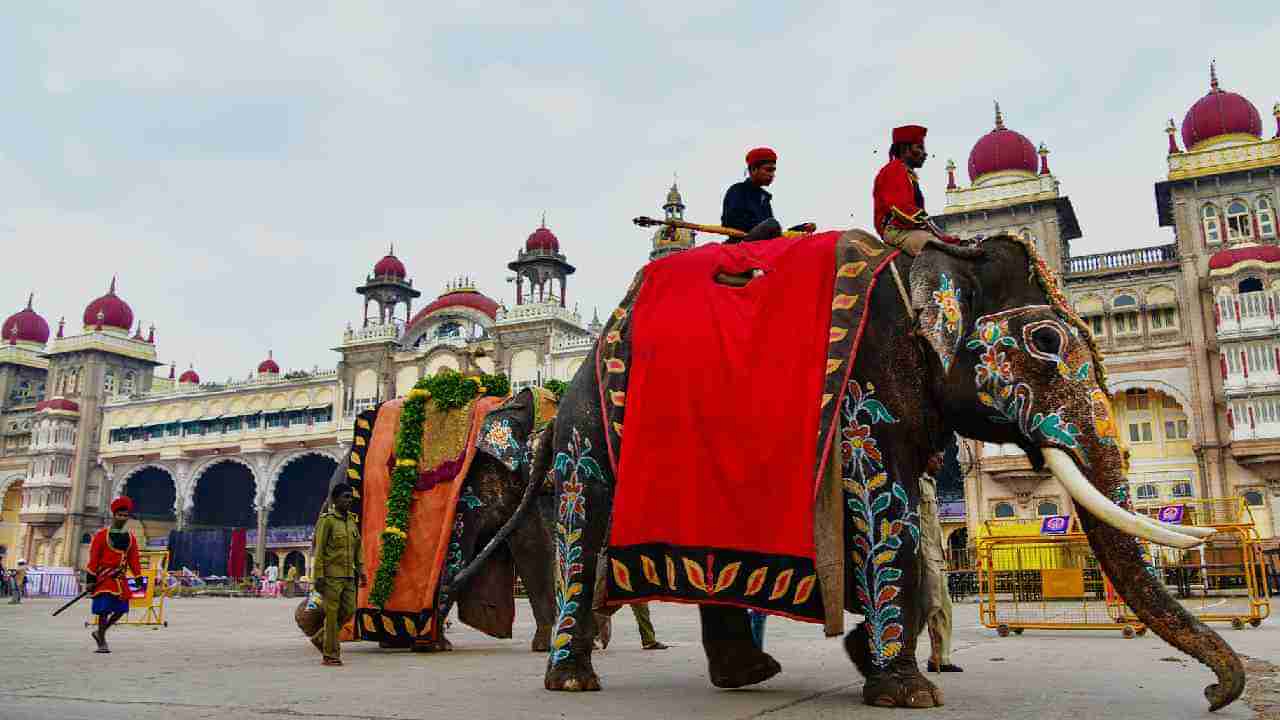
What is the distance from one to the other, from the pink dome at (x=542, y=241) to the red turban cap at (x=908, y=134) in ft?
117

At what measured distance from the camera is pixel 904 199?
4836mm

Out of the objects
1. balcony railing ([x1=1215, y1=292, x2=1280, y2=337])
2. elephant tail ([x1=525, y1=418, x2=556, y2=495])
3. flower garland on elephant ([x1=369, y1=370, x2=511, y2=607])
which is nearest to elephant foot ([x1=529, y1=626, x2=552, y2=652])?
flower garland on elephant ([x1=369, y1=370, x2=511, y2=607])

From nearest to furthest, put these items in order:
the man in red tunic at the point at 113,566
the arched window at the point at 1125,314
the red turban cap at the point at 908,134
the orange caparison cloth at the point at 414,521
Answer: the red turban cap at the point at 908,134
the orange caparison cloth at the point at 414,521
the man in red tunic at the point at 113,566
the arched window at the point at 1125,314

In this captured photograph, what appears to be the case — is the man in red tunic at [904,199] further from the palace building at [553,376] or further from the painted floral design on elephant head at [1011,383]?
the palace building at [553,376]

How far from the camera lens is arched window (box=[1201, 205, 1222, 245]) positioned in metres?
28.9

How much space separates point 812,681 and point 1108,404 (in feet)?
6.76

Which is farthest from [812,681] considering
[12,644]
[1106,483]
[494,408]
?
[12,644]

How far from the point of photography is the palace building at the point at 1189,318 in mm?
27000

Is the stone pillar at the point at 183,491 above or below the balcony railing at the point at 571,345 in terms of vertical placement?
below

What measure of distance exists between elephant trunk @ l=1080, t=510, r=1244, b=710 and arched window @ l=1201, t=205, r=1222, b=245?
28921 millimetres

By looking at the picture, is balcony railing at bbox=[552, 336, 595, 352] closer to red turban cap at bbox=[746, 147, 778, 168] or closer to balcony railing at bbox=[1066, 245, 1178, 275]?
balcony railing at bbox=[1066, 245, 1178, 275]

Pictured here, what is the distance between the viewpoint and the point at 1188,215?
29.2m

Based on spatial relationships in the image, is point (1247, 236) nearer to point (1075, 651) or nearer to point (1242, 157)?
point (1242, 157)

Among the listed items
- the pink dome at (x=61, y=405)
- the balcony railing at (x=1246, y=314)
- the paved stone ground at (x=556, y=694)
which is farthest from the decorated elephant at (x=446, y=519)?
the pink dome at (x=61, y=405)
